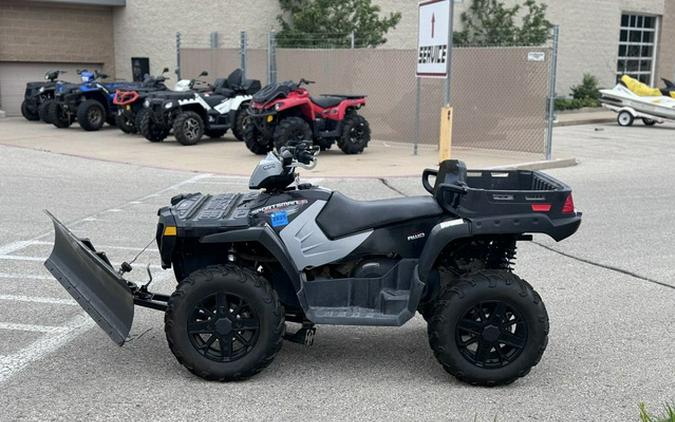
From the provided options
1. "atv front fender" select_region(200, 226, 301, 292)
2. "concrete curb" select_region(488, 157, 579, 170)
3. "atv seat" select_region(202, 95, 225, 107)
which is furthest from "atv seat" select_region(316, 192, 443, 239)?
"atv seat" select_region(202, 95, 225, 107)

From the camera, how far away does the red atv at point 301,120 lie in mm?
14391

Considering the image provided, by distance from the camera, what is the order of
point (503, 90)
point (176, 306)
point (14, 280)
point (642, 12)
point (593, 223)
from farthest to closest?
point (642, 12)
point (503, 90)
point (593, 223)
point (14, 280)
point (176, 306)

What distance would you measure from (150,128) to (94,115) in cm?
342

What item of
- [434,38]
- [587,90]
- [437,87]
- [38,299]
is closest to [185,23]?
[437,87]

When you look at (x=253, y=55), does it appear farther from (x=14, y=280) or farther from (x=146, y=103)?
(x=14, y=280)

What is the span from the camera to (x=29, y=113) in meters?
22.5

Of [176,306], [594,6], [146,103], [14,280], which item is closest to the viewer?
[176,306]

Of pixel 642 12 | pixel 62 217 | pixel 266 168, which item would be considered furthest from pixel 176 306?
pixel 642 12

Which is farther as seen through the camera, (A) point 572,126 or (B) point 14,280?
(A) point 572,126

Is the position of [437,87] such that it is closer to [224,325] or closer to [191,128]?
[191,128]

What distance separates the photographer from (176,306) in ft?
14.3

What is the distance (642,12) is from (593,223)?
2825 centimetres

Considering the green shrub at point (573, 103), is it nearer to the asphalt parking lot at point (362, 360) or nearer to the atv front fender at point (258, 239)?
the asphalt parking lot at point (362, 360)

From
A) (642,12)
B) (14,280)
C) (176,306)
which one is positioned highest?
(642,12)
